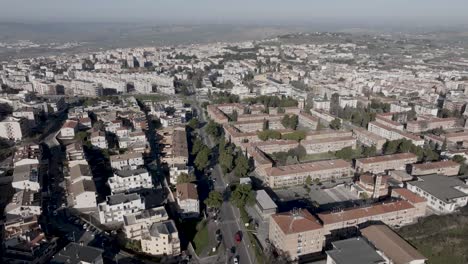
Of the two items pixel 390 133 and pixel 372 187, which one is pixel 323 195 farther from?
pixel 390 133

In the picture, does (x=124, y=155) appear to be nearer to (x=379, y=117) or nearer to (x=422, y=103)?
(x=379, y=117)

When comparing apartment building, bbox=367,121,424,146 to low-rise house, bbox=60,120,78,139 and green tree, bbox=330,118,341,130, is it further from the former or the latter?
low-rise house, bbox=60,120,78,139

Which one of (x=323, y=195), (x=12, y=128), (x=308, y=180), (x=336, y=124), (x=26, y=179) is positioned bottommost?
(x=323, y=195)

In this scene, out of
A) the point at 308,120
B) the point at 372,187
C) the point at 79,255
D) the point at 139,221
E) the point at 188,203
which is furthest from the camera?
the point at 308,120

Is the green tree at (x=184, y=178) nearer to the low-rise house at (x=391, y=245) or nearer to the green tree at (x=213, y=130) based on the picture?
the green tree at (x=213, y=130)


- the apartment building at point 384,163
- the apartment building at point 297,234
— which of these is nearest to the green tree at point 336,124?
the apartment building at point 384,163

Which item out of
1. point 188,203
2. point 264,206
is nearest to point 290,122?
point 264,206
